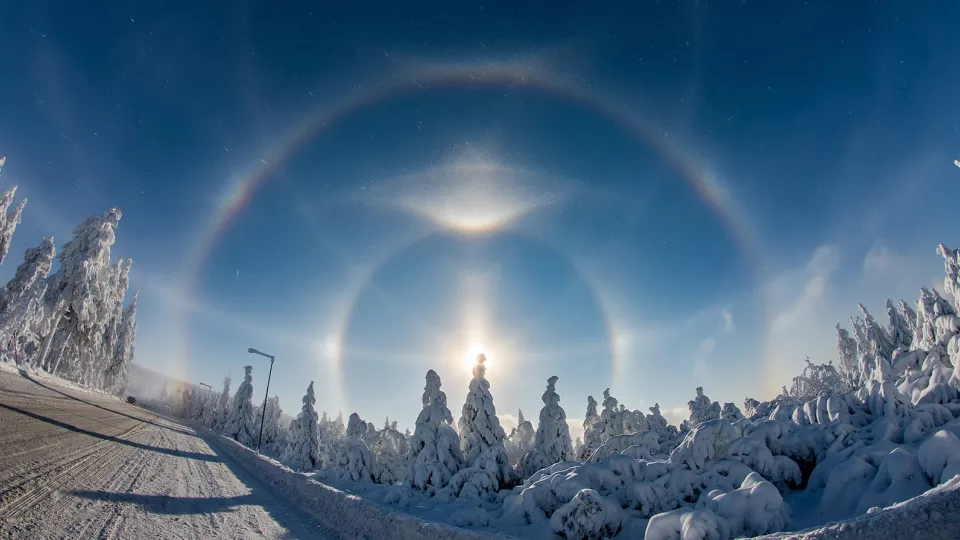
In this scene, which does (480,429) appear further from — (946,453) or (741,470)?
(946,453)

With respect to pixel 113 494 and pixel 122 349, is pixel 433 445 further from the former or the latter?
pixel 122 349

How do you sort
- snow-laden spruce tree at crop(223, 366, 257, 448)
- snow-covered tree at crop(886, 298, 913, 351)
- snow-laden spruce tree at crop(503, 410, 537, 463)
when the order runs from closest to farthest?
snow-laden spruce tree at crop(503, 410, 537, 463)
snow-laden spruce tree at crop(223, 366, 257, 448)
snow-covered tree at crop(886, 298, 913, 351)

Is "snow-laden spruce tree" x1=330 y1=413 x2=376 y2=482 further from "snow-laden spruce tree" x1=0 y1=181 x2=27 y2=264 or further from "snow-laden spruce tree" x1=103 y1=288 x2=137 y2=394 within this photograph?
"snow-laden spruce tree" x1=103 y1=288 x2=137 y2=394

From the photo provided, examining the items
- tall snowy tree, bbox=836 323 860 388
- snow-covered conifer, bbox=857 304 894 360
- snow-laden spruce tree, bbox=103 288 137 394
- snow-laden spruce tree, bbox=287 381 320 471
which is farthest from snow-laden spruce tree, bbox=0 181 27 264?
tall snowy tree, bbox=836 323 860 388

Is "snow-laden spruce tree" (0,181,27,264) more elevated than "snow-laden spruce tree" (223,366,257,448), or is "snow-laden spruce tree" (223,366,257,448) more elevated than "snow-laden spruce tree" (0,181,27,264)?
"snow-laden spruce tree" (0,181,27,264)

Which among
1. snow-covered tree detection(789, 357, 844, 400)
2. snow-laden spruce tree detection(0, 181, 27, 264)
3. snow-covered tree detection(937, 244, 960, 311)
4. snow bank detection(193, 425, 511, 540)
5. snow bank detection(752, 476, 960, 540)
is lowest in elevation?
snow bank detection(193, 425, 511, 540)

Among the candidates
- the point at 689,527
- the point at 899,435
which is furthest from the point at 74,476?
the point at 899,435

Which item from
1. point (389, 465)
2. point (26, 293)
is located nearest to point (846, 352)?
point (389, 465)

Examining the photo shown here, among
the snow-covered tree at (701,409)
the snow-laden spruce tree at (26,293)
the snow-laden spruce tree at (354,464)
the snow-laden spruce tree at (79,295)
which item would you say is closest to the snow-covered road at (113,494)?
the snow-laden spruce tree at (354,464)
